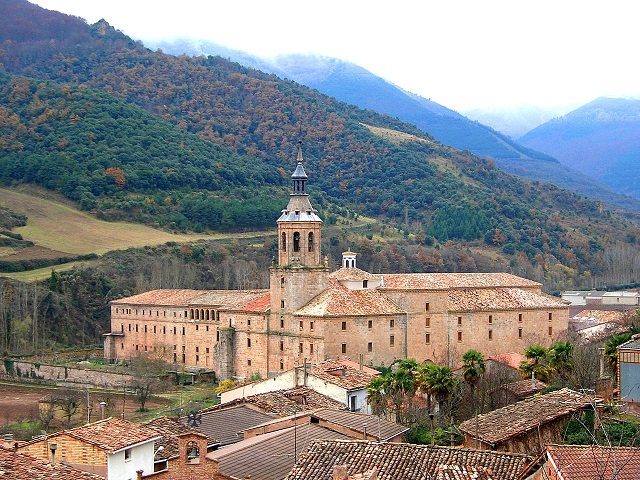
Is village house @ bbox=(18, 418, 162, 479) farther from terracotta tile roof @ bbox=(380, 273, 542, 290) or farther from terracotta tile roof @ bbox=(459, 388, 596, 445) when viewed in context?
terracotta tile roof @ bbox=(380, 273, 542, 290)

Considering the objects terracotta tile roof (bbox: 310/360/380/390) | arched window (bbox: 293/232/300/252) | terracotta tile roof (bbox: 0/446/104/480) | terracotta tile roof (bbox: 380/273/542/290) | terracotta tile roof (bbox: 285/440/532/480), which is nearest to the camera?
terracotta tile roof (bbox: 0/446/104/480)

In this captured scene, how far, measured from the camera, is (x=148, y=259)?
103625mm

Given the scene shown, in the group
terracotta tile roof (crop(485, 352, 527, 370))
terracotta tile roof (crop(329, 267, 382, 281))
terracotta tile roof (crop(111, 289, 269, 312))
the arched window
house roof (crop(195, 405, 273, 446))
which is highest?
the arched window

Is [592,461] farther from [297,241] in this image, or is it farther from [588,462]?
[297,241]

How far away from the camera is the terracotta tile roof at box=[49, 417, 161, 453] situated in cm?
Answer: 2795

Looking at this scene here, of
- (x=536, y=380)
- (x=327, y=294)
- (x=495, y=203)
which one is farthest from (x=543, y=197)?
(x=536, y=380)

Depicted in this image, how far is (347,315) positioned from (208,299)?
50.4ft

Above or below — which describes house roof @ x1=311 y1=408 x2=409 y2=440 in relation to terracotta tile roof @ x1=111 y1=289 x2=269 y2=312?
below

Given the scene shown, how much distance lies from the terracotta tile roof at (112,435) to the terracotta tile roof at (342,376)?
16.2m

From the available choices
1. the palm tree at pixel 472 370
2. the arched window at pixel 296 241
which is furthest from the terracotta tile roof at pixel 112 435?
the arched window at pixel 296 241

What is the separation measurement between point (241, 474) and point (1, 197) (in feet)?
321

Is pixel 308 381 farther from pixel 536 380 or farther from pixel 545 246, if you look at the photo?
pixel 545 246

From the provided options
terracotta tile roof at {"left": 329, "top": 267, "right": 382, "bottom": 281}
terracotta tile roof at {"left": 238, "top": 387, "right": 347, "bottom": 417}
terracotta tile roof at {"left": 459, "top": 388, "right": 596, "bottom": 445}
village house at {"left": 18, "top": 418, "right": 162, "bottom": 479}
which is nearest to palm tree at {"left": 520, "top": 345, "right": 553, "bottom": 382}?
terracotta tile roof at {"left": 238, "top": 387, "right": 347, "bottom": 417}

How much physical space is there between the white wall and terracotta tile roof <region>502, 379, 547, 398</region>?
18652mm
